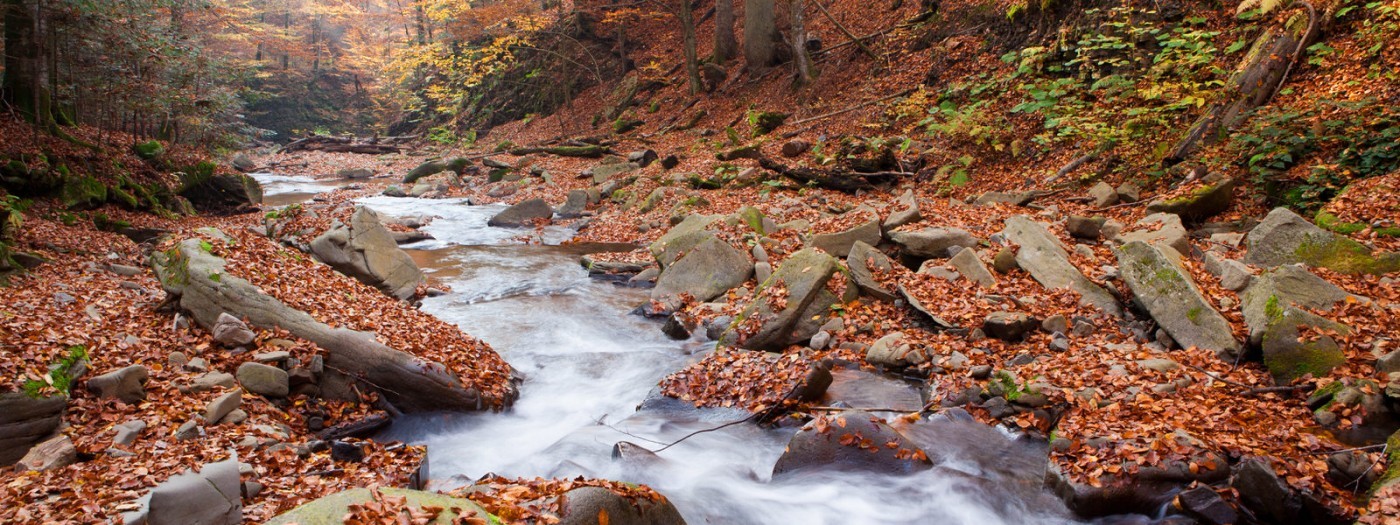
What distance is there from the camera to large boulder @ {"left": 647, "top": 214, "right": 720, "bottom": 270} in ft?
39.5

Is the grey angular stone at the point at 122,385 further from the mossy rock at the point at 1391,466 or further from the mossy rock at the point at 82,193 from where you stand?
the mossy rock at the point at 1391,466

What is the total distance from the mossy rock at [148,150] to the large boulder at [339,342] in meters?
9.90

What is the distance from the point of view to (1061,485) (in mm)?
5383

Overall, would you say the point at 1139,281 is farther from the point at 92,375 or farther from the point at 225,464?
the point at 92,375

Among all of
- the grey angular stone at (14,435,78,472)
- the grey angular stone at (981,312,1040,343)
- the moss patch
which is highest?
the moss patch

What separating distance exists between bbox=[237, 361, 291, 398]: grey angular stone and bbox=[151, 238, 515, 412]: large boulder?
491 millimetres

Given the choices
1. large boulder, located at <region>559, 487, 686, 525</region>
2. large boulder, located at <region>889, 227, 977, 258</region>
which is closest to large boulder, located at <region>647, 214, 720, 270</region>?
large boulder, located at <region>889, 227, 977, 258</region>

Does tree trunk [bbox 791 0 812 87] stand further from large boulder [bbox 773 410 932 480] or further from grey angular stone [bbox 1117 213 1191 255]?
large boulder [bbox 773 410 932 480]

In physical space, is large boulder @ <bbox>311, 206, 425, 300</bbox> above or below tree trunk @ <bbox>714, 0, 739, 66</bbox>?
below

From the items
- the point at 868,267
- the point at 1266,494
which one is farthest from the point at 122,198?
the point at 1266,494

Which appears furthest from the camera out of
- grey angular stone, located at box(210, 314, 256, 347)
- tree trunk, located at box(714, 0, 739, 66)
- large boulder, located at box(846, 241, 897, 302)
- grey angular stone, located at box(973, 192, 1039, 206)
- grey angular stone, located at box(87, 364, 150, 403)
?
tree trunk, located at box(714, 0, 739, 66)

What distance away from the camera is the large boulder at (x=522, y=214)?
Result: 60.4 feet

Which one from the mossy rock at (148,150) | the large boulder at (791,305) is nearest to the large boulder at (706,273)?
the large boulder at (791,305)

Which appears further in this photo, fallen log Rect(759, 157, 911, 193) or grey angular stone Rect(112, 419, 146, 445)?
fallen log Rect(759, 157, 911, 193)
